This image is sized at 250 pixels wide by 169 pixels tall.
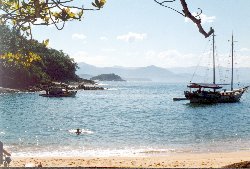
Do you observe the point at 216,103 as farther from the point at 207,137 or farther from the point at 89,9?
the point at 89,9

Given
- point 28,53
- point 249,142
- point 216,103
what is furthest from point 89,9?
point 216,103

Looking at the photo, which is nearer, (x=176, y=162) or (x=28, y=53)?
(x=28, y=53)

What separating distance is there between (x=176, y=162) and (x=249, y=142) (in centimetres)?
1458

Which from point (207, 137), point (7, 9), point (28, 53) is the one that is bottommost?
point (207, 137)

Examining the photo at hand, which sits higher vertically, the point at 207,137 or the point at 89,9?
the point at 89,9

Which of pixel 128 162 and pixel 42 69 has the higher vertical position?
pixel 42 69

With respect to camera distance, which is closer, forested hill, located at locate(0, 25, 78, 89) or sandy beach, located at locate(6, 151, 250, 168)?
sandy beach, located at locate(6, 151, 250, 168)

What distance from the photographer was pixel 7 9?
201 inches

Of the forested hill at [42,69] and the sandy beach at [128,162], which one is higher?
the forested hill at [42,69]

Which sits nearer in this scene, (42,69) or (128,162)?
(128,162)

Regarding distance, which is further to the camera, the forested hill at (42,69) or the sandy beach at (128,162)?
the forested hill at (42,69)

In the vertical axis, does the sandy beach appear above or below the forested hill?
below

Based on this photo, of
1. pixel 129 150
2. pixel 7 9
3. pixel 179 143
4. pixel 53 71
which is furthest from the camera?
pixel 53 71

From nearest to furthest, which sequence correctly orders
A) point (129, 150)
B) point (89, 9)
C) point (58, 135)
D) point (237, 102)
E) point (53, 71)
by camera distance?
point (89, 9) → point (129, 150) → point (58, 135) → point (237, 102) → point (53, 71)
